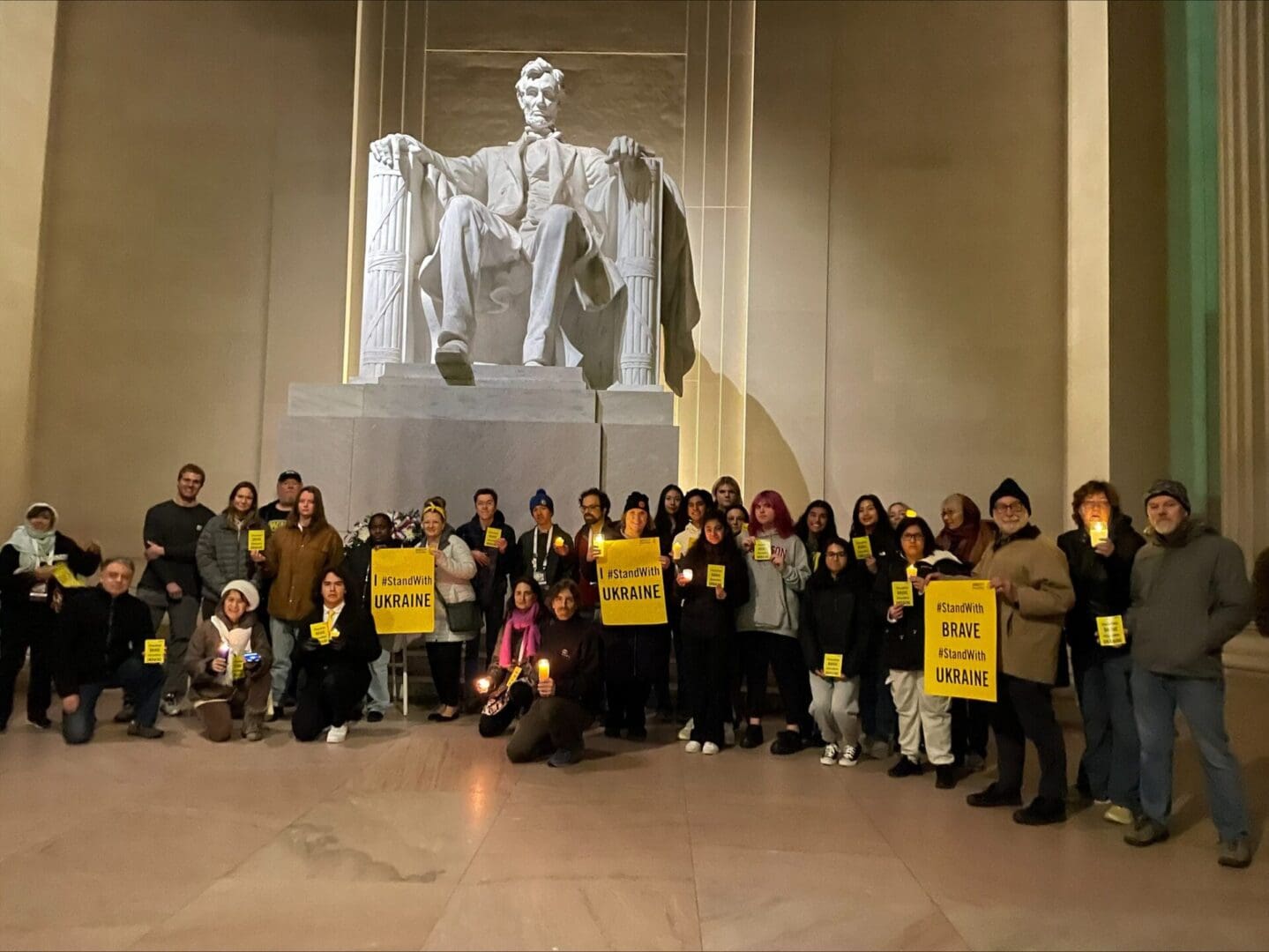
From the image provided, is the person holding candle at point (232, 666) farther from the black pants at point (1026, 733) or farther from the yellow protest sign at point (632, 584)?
the black pants at point (1026, 733)

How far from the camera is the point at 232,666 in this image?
554 centimetres

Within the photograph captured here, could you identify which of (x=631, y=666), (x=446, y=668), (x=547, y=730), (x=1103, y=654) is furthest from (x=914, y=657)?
(x=446, y=668)

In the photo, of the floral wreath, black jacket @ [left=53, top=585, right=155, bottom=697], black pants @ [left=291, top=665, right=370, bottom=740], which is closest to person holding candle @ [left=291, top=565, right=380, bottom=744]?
black pants @ [left=291, top=665, right=370, bottom=740]

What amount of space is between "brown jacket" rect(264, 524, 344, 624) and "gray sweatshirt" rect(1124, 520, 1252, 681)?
14.3 ft

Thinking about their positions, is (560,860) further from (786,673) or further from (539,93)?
(539,93)

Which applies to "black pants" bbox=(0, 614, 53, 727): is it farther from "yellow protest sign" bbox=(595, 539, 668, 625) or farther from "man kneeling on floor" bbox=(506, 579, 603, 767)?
"yellow protest sign" bbox=(595, 539, 668, 625)

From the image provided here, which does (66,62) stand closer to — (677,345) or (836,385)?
(677,345)

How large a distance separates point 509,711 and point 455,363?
271 centimetres

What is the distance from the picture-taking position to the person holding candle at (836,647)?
5.29 metres

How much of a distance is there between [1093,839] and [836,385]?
7.06 m

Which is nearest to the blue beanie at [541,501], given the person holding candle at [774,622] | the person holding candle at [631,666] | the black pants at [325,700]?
the person holding candle at [631,666]

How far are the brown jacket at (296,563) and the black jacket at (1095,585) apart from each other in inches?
160

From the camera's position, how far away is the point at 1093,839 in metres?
4.03

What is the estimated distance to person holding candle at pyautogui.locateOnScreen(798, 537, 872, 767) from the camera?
5293mm
